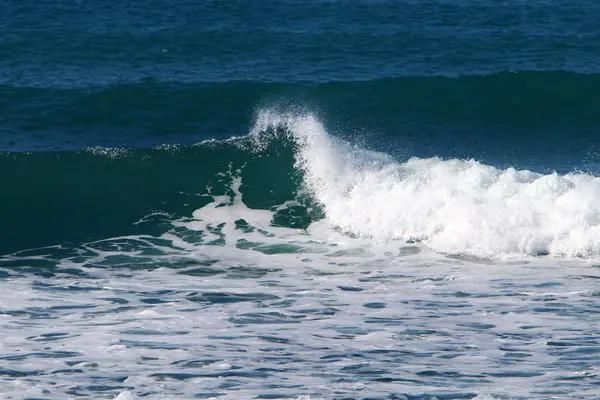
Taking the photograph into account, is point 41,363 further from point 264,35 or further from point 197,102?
point 264,35

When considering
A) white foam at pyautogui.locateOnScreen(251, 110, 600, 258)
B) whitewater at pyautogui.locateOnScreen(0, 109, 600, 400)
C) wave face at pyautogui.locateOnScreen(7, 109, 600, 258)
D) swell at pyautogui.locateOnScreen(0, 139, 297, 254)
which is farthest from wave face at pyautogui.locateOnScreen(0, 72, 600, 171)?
white foam at pyautogui.locateOnScreen(251, 110, 600, 258)

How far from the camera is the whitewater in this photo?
10156 mm

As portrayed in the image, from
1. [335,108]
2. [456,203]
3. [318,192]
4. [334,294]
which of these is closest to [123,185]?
[318,192]

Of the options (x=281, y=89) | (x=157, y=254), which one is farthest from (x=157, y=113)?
(x=157, y=254)

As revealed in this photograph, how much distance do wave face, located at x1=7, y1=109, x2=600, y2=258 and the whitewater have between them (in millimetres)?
42

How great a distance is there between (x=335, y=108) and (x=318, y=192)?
488 cm

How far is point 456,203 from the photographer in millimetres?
16234

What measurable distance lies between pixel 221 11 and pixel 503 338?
58.4 ft

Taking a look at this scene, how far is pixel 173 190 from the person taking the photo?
1894cm

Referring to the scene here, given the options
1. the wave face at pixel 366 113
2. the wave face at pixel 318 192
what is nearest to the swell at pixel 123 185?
the wave face at pixel 318 192

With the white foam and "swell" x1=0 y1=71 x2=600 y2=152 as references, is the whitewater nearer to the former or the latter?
the white foam

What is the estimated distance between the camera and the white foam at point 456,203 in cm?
1521

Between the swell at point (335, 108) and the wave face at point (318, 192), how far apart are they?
1133 mm

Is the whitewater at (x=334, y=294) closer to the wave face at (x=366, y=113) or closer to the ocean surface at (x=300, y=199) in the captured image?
the ocean surface at (x=300, y=199)
